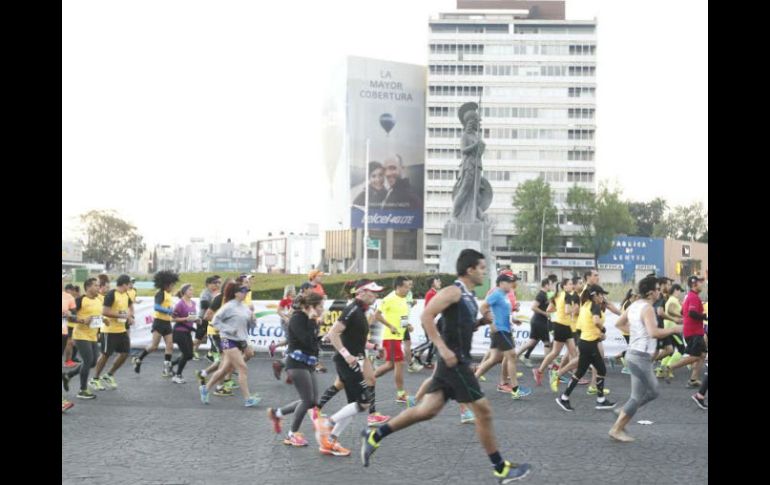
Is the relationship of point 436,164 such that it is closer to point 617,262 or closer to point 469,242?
point 617,262

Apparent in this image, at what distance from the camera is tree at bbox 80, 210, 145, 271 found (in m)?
92.2

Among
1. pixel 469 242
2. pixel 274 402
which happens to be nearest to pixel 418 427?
pixel 274 402

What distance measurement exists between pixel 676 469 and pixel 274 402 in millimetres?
6047

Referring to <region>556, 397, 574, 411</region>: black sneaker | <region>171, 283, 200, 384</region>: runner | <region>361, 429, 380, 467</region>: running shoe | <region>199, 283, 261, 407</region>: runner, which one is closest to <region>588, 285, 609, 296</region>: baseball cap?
<region>556, 397, 574, 411</region>: black sneaker

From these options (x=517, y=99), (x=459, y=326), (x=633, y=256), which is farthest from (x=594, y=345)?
(x=517, y=99)

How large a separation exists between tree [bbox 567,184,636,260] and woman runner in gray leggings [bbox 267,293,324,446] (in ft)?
263

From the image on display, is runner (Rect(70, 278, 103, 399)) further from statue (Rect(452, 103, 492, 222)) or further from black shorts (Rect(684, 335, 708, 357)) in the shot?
statue (Rect(452, 103, 492, 222))

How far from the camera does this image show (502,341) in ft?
39.6

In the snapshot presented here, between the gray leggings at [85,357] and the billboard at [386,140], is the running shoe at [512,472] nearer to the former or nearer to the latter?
the gray leggings at [85,357]

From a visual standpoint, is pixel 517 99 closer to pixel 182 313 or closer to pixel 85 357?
pixel 182 313

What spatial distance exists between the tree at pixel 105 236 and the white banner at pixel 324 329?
75.5 metres

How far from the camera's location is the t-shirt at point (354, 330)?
29.8 ft

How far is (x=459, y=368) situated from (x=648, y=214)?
4821 inches
